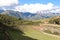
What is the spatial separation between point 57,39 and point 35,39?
22.8ft

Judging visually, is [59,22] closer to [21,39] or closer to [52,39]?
[52,39]

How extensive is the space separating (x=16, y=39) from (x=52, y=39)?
11019mm

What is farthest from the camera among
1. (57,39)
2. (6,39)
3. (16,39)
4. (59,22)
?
(59,22)

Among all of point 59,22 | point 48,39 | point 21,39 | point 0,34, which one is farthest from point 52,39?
point 59,22

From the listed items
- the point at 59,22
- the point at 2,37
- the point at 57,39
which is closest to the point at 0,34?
the point at 2,37

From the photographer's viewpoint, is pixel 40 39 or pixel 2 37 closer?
pixel 2 37

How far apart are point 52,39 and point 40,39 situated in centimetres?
352

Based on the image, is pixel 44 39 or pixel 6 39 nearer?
pixel 6 39

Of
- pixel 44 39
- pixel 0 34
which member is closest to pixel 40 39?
pixel 44 39

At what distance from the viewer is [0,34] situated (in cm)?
3881

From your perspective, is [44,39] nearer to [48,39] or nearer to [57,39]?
[48,39]

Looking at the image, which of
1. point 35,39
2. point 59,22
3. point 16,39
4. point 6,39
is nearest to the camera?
point 6,39

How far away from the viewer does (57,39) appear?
47.8m

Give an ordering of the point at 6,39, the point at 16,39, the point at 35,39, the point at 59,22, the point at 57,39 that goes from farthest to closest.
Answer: the point at 59,22
the point at 57,39
the point at 35,39
the point at 16,39
the point at 6,39
